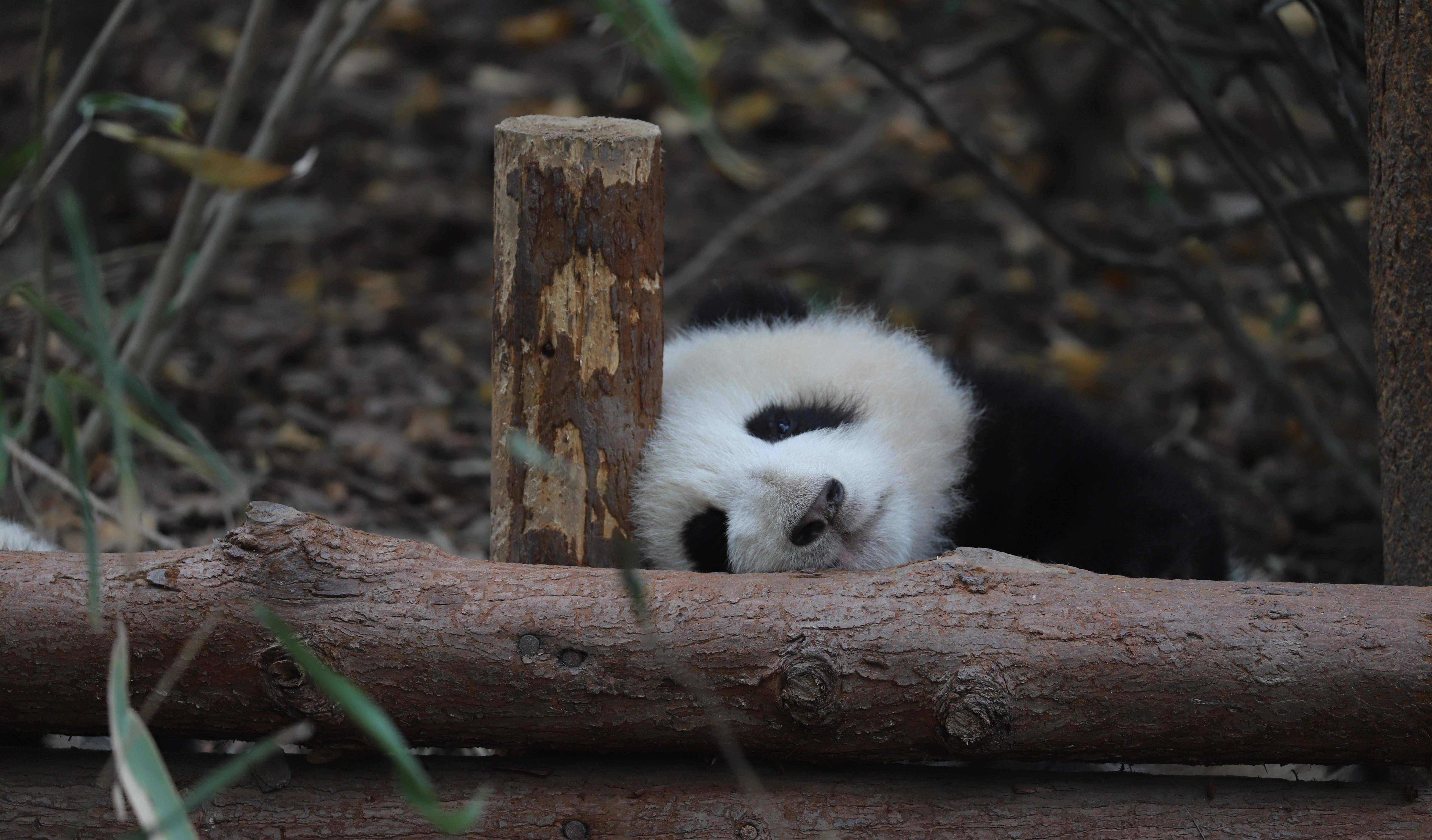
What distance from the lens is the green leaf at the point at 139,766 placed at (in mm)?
1264

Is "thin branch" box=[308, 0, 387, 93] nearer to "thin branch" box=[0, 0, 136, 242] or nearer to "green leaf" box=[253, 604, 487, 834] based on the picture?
"thin branch" box=[0, 0, 136, 242]

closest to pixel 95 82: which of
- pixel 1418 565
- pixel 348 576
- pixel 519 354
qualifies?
pixel 519 354

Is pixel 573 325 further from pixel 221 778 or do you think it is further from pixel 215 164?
pixel 221 778

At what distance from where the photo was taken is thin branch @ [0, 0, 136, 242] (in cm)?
273

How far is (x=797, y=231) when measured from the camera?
5871mm

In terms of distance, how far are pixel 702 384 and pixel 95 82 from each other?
2901mm

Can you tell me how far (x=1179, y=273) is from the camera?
326 cm

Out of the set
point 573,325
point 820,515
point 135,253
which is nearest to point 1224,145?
point 820,515

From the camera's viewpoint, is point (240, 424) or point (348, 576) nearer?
point (348, 576)

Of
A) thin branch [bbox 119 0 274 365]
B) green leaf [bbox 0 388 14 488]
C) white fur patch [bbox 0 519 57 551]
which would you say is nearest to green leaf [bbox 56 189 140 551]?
green leaf [bbox 0 388 14 488]

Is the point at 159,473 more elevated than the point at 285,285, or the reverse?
the point at 285,285

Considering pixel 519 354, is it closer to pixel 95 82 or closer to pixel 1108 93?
pixel 95 82

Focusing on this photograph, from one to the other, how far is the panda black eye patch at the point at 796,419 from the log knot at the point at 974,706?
646 mm

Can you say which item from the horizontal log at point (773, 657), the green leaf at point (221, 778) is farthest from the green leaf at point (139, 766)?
the horizontal log at point (773, 657)
